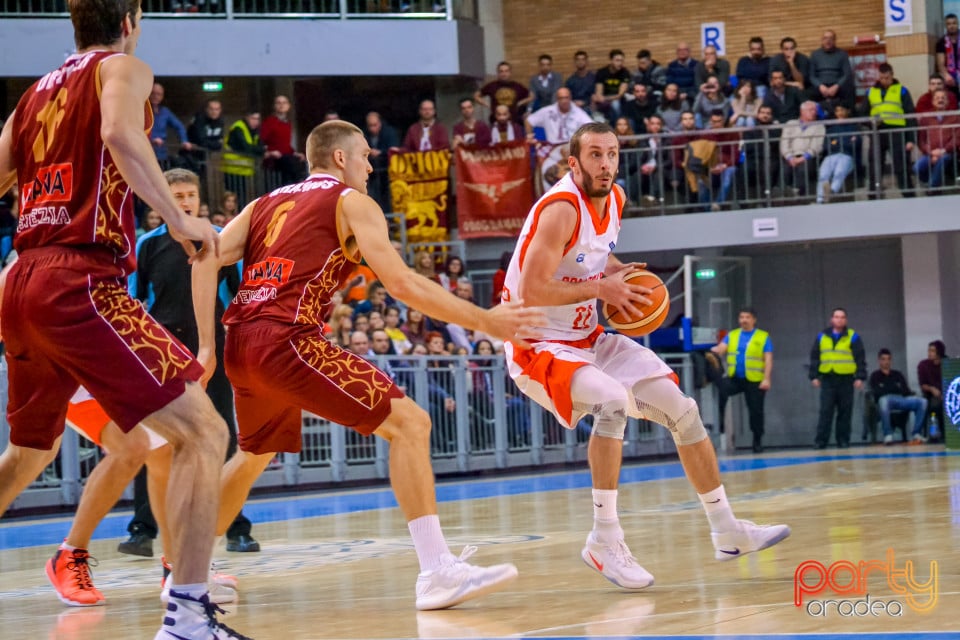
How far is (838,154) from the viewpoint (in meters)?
20.2

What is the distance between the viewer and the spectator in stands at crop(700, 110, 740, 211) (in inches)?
801

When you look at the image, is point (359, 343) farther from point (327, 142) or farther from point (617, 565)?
point (617, 565)

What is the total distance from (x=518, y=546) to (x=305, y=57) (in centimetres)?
1560

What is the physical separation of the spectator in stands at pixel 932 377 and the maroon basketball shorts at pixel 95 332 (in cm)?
→ 1784

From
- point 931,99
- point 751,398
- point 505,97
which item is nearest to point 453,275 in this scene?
point 505,97

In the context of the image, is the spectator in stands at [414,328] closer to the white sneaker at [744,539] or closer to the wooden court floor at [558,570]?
the wooden court floor at [558,570]

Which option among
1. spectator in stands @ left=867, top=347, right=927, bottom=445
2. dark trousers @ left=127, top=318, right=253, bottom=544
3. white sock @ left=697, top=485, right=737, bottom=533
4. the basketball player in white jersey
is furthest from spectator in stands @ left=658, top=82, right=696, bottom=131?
white sock @ left=697, top=485, right=737, bottom=533

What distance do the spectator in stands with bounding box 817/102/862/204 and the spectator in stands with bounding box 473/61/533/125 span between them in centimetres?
452

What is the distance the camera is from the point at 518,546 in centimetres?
771

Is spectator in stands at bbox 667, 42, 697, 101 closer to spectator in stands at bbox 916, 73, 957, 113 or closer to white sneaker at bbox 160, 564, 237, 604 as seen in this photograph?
spectator in stands at bbox 916, 73, 957, 113

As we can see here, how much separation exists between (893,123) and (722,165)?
2447 millimetres

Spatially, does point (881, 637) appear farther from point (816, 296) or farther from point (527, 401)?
point (816, 296)

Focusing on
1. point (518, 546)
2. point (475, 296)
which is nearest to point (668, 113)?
point (475, 296)

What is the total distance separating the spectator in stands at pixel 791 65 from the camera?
21.0 metres
